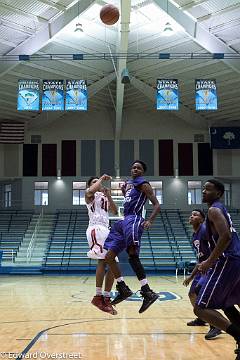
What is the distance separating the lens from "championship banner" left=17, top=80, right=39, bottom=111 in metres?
17.1

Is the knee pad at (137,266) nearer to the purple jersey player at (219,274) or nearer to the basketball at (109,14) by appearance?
the purple jersey player at (219,274)

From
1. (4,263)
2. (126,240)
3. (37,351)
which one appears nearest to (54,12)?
(4,263)

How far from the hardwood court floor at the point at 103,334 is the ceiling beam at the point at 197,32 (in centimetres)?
1159

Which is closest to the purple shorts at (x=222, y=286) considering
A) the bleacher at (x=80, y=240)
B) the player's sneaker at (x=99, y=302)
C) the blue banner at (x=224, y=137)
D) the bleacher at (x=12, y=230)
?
the player's sneaker at (x=99, y=302)

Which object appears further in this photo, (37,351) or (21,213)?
(21,213)

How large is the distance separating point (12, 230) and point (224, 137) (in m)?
15.7

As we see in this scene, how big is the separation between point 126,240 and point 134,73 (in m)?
19.5

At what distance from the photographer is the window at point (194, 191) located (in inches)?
1247

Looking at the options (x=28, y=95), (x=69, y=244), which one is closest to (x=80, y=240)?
(x=69, y=244)

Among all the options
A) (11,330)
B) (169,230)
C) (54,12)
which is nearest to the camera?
(11,330)

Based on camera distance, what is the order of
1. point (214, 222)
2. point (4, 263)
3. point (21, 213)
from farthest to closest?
point (21, 213), point (4, 263), point (214, 222)

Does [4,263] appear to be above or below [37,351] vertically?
below

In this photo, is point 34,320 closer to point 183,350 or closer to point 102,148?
point 183,350

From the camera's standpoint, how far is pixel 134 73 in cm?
2431
